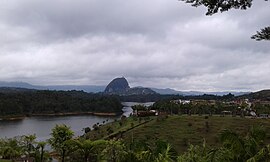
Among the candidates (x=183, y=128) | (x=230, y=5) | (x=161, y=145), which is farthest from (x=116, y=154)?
(x=183, y=128)

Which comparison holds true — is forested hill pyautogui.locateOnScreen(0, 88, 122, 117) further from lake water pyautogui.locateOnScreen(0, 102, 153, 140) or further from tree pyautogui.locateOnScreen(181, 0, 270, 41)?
tree pyautogui.locateOnScreen(181, 0, 270, 41)

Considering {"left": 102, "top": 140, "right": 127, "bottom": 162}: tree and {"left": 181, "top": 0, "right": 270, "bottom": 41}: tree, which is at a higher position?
{"left": 181, "top": 0, "right": 270, "bottom": 41}: tree

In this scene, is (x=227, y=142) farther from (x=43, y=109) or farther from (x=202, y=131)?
(x=43, y=109)

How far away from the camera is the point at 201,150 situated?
5.35 m

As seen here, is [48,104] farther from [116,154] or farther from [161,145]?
[161,145]

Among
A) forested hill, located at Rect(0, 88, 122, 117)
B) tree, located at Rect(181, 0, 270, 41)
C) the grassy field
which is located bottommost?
the grassy field

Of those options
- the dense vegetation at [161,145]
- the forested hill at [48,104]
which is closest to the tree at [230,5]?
the dense vegetation at [161,145]

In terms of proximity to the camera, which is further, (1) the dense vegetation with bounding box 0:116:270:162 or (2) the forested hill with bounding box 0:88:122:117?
(2) the forested hill with bounding box 0:88:122:117

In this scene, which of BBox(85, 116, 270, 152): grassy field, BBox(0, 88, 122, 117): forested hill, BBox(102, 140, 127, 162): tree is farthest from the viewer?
BBox(0, 88, 122, 117): forested hill

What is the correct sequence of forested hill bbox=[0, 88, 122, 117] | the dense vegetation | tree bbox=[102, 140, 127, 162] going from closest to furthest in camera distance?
the dense vegetation
tree bbox=[102, 140, 127, 162]
forested hill bbox=[0, 88, 122, 117]

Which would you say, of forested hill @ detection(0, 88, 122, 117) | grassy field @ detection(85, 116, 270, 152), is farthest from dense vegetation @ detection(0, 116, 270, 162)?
forested hill @ detection(0, 88, 122, 117)

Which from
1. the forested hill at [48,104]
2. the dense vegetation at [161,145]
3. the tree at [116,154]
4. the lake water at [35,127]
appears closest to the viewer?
the dense vegetation at [161,145]

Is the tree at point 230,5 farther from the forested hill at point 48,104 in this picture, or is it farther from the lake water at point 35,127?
the forested hill at point 48,104

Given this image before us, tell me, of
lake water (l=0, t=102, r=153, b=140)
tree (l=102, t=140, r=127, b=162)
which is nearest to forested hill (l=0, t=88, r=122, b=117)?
lake water (l=0, t=102, r=153, b=140)
